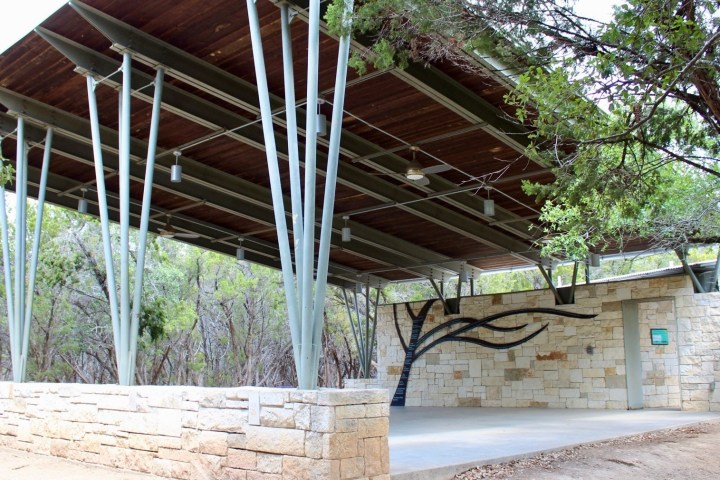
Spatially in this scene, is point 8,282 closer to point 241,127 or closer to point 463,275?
point 241,127

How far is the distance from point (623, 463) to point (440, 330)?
34.9 feet

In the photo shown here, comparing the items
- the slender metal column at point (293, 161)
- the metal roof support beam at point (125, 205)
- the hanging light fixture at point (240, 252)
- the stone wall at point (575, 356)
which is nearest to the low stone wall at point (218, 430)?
the metal roof support beam at point (125, 205)

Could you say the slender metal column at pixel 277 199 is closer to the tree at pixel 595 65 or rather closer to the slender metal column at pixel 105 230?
the tree at pixel 595 65

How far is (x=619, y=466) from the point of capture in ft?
21.2

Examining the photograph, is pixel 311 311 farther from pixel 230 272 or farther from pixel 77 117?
pixel 230 272

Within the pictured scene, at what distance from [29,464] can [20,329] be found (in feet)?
7.61

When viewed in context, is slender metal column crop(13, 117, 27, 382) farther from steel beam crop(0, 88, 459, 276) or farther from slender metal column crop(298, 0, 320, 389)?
slender metal column crop(298, 0, 320, 389)

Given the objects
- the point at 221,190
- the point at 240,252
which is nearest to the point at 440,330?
the point at 240,252

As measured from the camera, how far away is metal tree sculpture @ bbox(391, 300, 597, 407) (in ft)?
51.1

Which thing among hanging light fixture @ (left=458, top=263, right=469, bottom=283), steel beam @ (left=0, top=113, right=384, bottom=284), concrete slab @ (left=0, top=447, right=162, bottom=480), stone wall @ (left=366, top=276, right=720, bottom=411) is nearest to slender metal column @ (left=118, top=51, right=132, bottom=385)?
concrete slab @ (left=0, top=447, right=162, bottom=480)

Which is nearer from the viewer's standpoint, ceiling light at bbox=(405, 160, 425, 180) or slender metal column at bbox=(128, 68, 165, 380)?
slender metal column at bbox=(128, 68, 165, 380)

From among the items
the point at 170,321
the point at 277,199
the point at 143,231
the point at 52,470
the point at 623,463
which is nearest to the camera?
the point at 277,199

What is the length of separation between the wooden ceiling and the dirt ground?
277 centimetres

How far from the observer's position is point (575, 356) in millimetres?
14562
